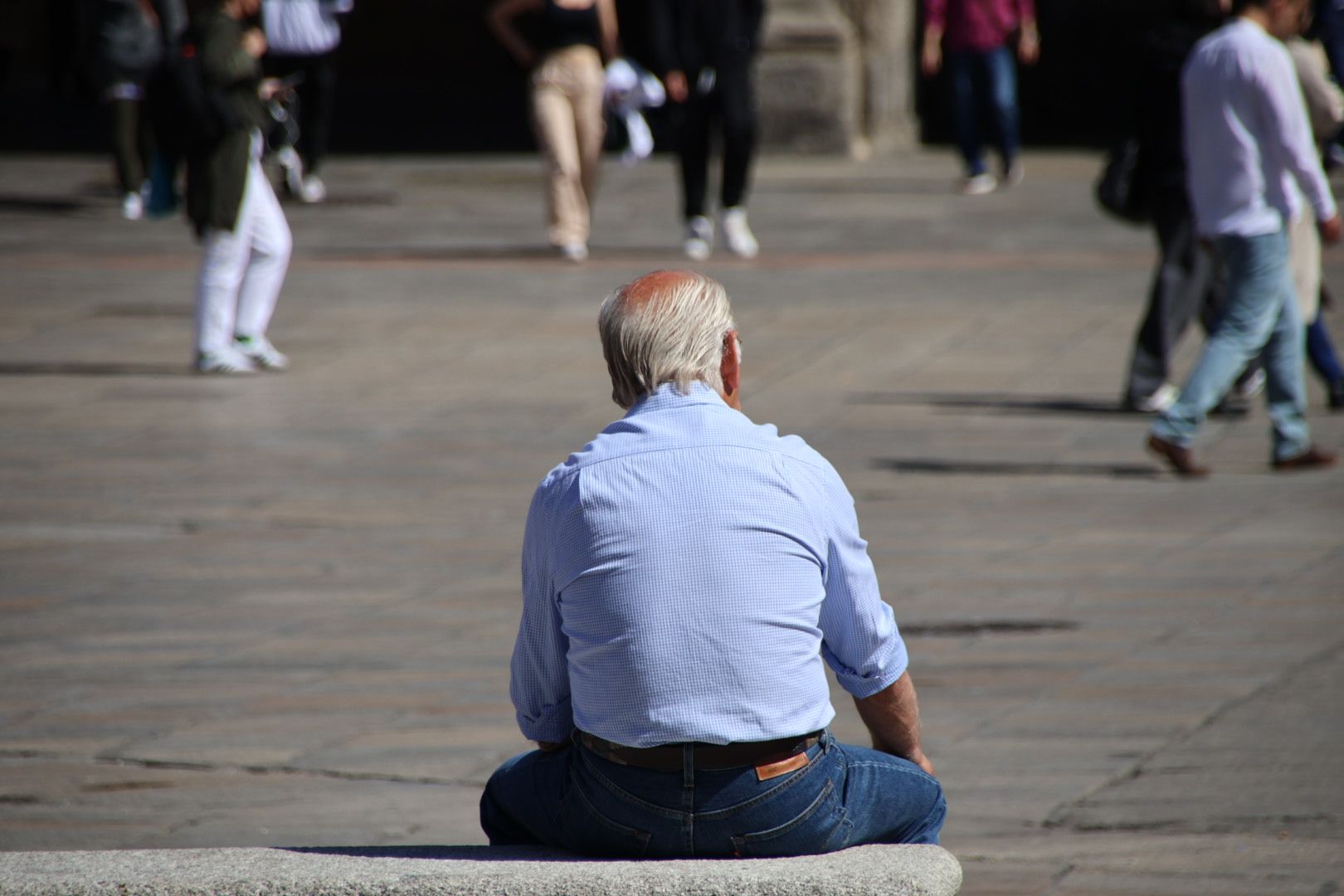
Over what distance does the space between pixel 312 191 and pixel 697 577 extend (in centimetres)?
1465

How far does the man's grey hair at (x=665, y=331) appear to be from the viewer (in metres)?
3.21

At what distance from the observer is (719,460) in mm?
3148

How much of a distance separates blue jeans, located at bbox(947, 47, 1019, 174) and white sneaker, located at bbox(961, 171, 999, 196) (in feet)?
0.17

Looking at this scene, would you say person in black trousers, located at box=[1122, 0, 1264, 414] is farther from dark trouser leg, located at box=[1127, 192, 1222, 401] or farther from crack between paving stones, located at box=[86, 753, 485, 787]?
crack between paving stones, located at box=[86, 753, 485, 787]

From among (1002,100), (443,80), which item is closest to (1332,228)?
(1002,100)

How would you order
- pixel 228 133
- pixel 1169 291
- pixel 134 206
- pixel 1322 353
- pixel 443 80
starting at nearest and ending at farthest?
pixel 1169 291
pixel 1322 353
pixel 228 133
pixel 134 206
pixel 443 80

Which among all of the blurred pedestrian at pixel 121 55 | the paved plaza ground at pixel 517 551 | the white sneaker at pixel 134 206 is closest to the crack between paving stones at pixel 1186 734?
the paved plaza ground at pixel 517 551

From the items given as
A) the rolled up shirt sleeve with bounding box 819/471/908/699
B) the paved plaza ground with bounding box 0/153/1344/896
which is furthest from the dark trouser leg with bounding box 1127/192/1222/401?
the rolled up shirt sleeve with bounding box 819/471/908/699

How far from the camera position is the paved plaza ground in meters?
4.67

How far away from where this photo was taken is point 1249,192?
311 inches

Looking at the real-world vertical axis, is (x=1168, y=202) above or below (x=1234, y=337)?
above

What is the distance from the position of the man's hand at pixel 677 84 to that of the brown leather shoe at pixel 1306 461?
6078 mm

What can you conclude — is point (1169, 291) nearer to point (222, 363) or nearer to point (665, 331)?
point (222, 363)

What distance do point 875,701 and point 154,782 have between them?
210cm
